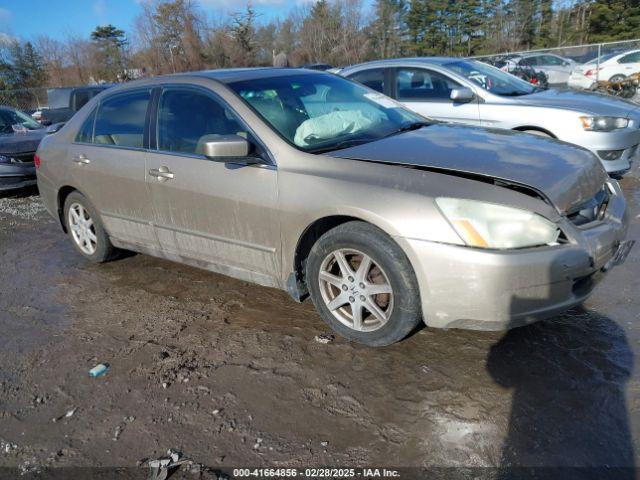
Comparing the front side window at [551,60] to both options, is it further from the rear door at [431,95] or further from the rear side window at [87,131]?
the rear side window at [87,131]

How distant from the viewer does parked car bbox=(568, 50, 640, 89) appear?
56.2ft

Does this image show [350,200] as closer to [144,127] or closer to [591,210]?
[591,210]

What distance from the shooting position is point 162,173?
3.86 metres

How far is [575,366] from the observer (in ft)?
9.27

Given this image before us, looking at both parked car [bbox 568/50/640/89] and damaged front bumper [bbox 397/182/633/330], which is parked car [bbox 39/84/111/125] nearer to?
damaged front bumper [bbox 397/182/633/330]

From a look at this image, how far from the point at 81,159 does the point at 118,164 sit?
598 millimetres

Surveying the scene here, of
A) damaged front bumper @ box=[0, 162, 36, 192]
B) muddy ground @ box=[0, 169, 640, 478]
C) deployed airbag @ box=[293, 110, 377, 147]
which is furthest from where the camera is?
damaged front bumper @ box=[0, 162, 36, 192]

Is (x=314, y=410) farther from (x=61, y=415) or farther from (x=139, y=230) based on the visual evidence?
(x=139, y=230)

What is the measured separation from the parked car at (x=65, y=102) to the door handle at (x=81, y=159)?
7060 millimetres

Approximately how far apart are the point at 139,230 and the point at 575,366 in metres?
3.29

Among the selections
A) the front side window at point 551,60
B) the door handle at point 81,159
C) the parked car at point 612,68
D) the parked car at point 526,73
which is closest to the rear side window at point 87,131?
the door handle at point 81,159

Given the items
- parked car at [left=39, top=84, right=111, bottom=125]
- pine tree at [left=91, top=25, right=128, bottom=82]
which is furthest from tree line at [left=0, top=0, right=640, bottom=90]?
parked car at [left=39, top=84, right=111, bottom=125]

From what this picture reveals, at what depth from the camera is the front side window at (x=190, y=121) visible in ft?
11.9

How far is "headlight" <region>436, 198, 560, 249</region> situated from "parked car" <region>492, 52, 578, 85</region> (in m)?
17.5
